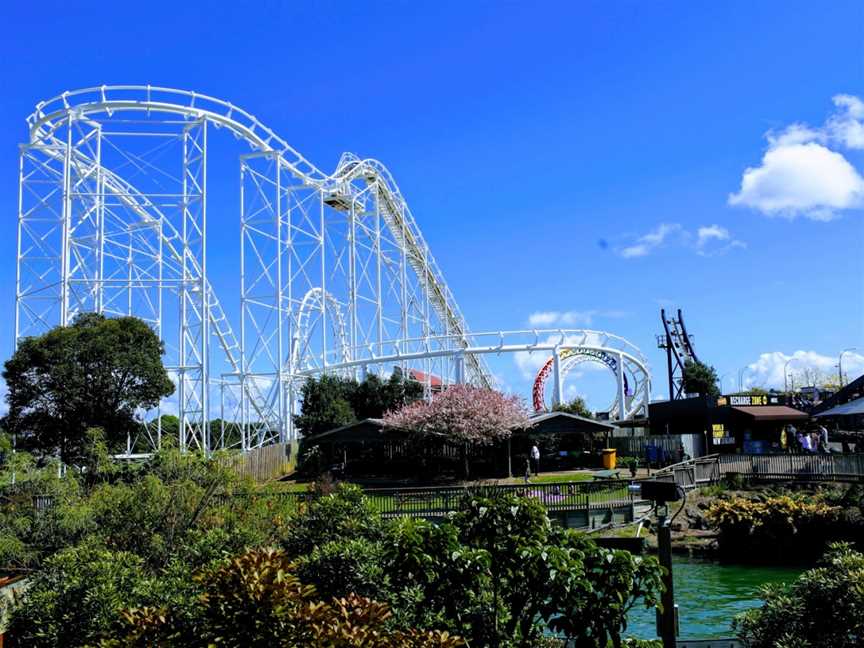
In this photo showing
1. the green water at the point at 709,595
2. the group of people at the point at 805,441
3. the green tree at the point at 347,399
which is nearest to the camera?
the green water at the point at 709,595

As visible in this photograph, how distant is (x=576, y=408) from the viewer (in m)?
48.0

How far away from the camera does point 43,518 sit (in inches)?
546

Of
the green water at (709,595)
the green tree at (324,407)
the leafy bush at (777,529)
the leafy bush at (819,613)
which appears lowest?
the green water at (709,595)

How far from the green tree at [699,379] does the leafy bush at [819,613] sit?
2189 inches

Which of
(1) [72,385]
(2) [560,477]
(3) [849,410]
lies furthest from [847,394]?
(1) [72,385]

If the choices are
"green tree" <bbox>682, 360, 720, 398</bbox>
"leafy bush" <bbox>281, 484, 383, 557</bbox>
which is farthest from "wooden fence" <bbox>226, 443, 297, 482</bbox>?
"green tree" <bbox>682, 360, 720, 398</bbox>

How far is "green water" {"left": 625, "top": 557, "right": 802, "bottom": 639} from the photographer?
48.0 feet

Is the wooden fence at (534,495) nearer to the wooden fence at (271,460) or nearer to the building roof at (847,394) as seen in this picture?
the wooden fence at (271,460)

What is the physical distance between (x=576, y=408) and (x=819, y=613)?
134 ft

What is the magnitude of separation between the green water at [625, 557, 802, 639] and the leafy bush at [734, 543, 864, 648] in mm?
4489

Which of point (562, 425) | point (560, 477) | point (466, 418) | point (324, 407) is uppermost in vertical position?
point (324, 407)

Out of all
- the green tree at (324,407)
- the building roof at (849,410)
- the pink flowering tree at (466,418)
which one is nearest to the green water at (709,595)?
the building roof at (849,410)

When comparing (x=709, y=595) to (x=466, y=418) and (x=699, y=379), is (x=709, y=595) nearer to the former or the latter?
(x=466, y=418)

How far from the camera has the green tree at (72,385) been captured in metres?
30.4
